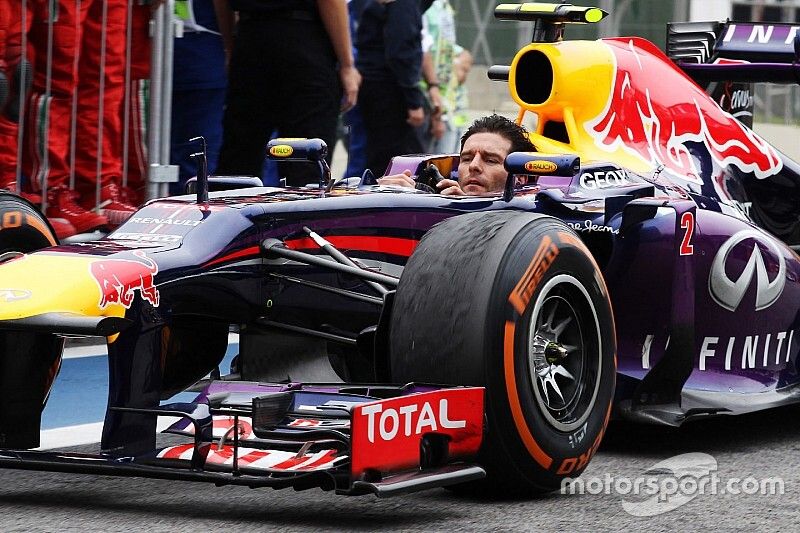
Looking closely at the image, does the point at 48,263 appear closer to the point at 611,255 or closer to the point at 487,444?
the point at 487,444

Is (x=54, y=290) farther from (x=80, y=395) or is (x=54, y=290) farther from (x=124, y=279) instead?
→ (x=80, y=395)

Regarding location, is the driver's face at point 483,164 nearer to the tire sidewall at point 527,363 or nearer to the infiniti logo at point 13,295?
the tire sidewall at point 527,363

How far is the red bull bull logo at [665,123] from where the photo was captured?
6.62m

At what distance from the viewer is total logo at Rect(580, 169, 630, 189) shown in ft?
20.0

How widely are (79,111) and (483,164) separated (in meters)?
2.63

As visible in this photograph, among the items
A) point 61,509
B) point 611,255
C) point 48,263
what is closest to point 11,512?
point 61,509

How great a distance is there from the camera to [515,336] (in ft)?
15.5

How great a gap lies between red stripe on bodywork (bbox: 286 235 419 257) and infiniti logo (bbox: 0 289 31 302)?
92 cm

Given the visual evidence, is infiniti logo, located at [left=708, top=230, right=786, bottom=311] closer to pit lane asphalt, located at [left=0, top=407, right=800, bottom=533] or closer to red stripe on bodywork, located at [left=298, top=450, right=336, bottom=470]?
pit lane asphalt, located at [left=0, top=407, right=800, bottom=533]

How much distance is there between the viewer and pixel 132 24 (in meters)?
8.52

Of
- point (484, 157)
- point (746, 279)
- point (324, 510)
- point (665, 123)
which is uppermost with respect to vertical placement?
point (665, 123)

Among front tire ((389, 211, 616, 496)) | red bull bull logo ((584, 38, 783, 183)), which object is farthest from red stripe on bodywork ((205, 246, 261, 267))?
red bull bull logo ((584, 38, 783, 183))

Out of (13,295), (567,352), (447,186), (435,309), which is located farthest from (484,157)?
(13,295)

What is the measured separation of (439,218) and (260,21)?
3.30m
